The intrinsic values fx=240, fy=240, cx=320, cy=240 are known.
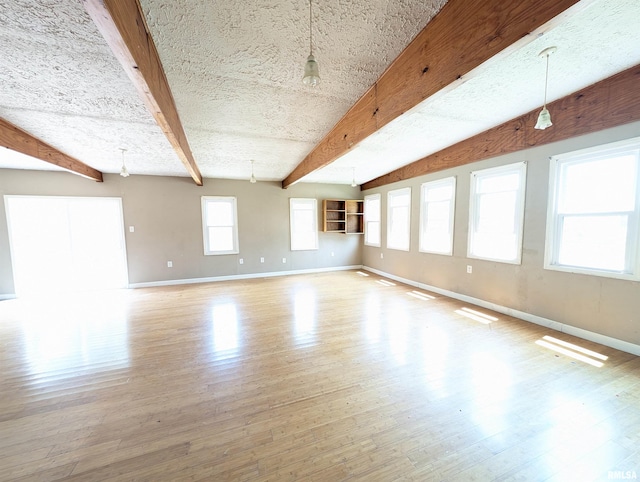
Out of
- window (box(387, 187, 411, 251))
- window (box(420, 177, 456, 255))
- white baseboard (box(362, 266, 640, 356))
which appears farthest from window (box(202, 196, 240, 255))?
white baseboard (box(362, 266, 640, 356))

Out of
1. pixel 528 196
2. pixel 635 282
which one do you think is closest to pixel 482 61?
pixel 528 196

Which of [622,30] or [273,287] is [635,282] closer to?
[622,30]

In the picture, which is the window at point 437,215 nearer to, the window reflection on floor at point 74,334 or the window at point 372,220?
the window at point 372,220

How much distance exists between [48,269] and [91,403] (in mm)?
4914

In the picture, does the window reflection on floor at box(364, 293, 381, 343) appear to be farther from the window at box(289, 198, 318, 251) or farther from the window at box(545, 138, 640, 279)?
the window at box(289, 198, 318, 251)

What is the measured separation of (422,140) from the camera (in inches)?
146

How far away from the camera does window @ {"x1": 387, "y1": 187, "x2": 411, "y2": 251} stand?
5363 millimetres

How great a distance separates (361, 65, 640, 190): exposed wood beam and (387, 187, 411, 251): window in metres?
1.40

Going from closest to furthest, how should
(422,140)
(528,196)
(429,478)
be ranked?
1. (429,478)
2. (528,196)
3. (422,140)

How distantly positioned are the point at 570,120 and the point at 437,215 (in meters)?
2.17

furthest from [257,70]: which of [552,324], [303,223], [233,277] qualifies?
[233,277]

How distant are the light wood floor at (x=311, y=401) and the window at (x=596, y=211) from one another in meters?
0.90

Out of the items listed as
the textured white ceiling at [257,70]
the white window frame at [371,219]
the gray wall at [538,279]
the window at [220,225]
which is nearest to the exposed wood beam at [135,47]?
the textured white ceiling at [257,70]

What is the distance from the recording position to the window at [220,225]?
19.1 feet
